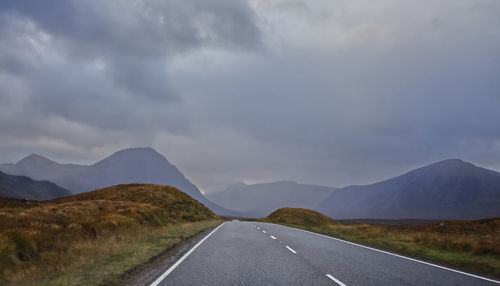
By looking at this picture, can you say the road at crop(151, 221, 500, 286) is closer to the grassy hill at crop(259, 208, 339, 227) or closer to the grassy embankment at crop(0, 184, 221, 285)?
the grassy embankment at crop(0, 184, 221, 285)

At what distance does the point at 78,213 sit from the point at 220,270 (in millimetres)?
16420

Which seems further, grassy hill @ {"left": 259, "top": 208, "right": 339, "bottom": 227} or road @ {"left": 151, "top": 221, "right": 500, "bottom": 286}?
grassy hill @ {"left": 259, "top": 208, "right": 339, "bottom": 227}

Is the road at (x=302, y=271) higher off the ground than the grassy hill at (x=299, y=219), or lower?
lower

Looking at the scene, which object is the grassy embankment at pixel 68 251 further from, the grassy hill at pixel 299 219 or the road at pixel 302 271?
the grassy hill at pixel 299 219

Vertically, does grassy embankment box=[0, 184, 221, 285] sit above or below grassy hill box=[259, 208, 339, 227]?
below

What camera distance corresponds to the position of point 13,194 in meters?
188

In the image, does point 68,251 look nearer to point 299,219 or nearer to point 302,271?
point 302,271

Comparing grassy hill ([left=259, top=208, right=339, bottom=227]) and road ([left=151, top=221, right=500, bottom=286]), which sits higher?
grassy hill ([left=259, top=208, right=339, bottom=227])

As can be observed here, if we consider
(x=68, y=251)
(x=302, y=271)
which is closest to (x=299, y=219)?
(x=68, y=251)

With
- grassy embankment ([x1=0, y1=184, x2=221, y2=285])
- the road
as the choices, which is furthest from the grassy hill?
the road

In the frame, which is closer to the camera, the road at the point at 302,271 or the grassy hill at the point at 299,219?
the road at the point at 302,271

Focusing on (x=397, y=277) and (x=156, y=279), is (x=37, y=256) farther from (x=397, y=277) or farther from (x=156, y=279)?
(x=397, y=277)

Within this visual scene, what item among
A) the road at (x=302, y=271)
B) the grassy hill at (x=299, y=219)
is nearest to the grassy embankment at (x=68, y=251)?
the road at (x=302, y=271)

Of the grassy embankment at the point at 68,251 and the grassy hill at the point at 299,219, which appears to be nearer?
the grassy embankment at the point at 68,251
